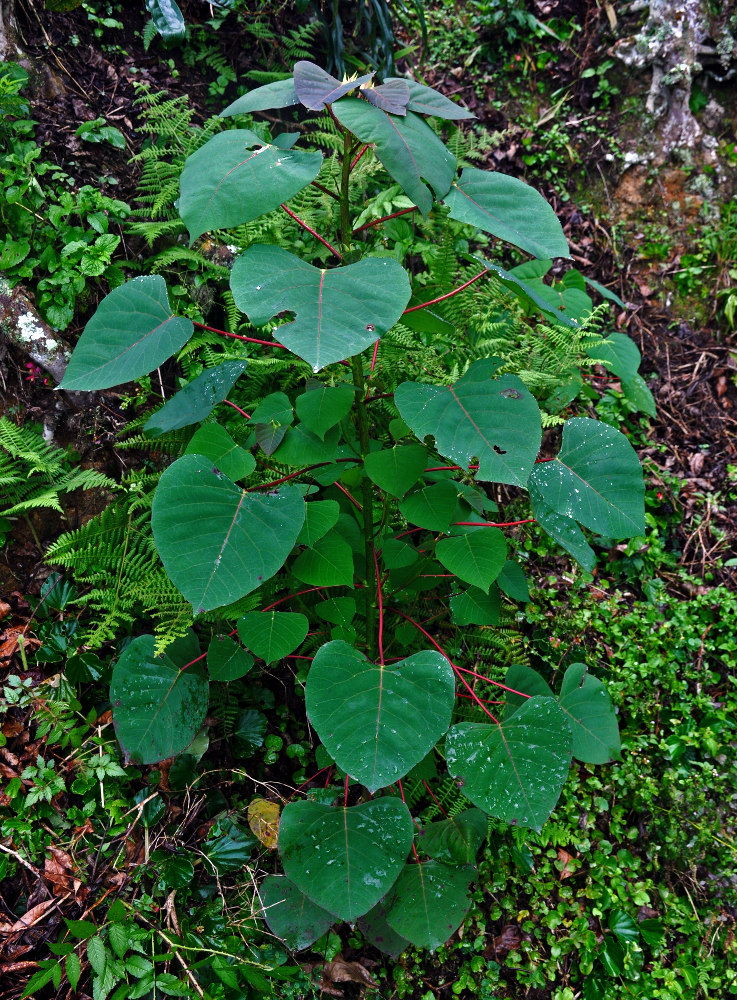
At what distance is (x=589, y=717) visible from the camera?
1.83 meters

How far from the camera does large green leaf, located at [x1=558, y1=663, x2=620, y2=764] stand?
5.84 ft

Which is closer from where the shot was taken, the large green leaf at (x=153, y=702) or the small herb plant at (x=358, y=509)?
the small herb plant at (x=358, y=509)

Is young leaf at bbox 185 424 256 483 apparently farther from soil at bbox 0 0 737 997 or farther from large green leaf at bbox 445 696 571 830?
soil at bbox 0 0 737 997

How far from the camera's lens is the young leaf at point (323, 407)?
1.41m

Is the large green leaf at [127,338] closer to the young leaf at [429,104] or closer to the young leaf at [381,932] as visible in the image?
the young leaf at [429,104]

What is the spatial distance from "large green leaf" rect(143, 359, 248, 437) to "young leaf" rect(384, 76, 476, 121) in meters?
0.70

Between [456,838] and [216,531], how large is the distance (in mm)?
1043

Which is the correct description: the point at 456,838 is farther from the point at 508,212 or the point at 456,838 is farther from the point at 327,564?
the point at 508,212

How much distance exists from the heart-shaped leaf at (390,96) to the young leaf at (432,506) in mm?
819

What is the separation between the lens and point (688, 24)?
3484 mm

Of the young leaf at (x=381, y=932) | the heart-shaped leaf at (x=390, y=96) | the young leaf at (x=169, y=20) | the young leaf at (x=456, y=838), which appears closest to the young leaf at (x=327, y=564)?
the young leaf at (x=456, y=838)

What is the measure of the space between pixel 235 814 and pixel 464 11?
→ 4.72 metres

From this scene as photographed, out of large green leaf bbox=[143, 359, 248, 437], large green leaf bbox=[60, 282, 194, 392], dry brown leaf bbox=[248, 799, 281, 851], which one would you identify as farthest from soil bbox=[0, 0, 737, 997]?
large green leaf bbox=[60, 282, 194, 392]

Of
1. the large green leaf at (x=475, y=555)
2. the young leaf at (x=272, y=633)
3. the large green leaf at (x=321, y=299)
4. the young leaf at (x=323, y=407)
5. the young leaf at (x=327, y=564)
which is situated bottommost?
the young leaf at (x=272, y=633)
